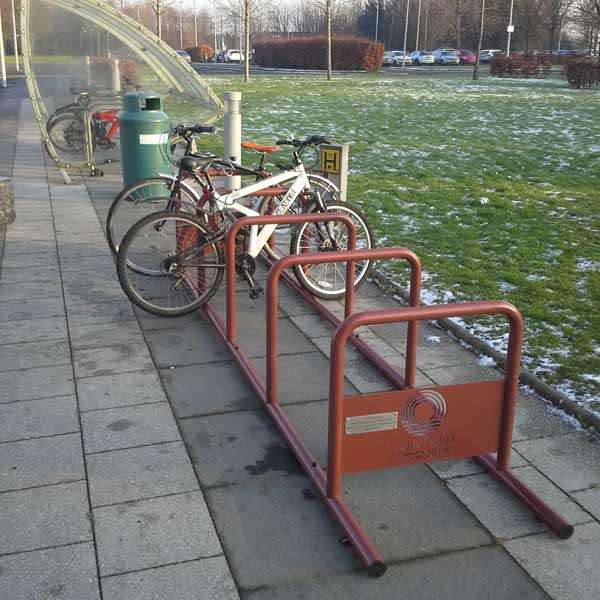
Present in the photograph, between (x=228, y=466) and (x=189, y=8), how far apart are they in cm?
10122

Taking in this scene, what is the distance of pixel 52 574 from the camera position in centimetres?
286

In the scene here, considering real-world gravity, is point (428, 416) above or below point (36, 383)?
above

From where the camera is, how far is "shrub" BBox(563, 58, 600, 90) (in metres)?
28.5

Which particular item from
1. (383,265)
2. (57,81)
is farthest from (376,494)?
(57,81)

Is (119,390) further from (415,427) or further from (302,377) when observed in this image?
(415,427)

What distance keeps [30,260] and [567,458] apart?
4.95 meters

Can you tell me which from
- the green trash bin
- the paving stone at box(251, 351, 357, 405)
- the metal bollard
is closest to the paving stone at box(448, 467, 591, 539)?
the paving stone at box(251, 351, 357, 405)

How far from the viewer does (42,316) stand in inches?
217

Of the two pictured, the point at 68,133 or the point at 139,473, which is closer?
the point at 139,473

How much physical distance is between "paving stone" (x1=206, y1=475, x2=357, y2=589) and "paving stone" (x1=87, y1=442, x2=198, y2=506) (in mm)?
197

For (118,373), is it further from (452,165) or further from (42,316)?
(452,165)

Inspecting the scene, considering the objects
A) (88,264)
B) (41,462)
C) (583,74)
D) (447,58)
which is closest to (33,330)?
(88,264)

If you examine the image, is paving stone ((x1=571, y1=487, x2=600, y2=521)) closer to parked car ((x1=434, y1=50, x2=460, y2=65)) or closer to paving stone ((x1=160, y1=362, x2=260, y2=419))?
paving stone ((x1=160, y1=362, x2=260, y2=419))

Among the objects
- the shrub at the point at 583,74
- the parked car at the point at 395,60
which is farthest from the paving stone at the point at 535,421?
the parked car at the point at 395,60
